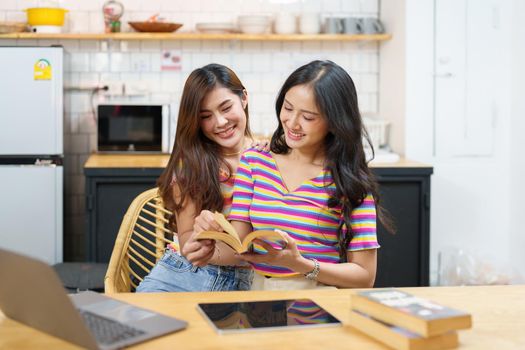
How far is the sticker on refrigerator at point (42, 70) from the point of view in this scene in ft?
15.5

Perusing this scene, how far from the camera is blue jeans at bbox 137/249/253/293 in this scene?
2.57 m

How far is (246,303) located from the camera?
6.07 feet

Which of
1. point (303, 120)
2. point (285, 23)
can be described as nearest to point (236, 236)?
point (303, 120)

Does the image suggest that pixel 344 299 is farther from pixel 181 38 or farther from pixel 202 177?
pixel 181 38

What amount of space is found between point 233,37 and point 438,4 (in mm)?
1262

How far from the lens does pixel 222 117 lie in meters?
2.62

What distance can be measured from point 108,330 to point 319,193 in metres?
0.92

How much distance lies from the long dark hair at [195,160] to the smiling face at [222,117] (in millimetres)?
20

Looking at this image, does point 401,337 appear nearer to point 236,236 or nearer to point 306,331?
point 306,331

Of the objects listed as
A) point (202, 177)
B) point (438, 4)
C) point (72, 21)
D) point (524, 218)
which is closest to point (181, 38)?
point (72, 21)

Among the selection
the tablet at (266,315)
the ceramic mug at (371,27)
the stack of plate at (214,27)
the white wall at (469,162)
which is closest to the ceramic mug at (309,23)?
the ceramic mug at (371,27)

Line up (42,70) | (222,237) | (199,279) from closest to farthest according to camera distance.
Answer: (222,237), (199,279), (42,70)

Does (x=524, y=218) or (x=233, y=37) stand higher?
(x=233, y=37)

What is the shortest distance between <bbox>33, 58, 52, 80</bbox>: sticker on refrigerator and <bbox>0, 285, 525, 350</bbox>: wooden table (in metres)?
3.07
